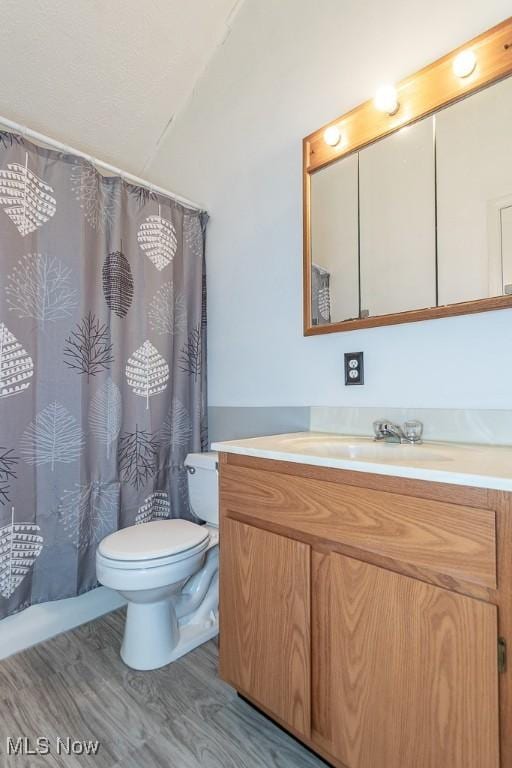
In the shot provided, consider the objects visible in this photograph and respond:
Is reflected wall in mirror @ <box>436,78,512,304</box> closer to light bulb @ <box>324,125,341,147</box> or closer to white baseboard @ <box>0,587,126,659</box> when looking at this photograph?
light bulb @ <box>324,125,341,147</box>

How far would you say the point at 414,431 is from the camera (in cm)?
122

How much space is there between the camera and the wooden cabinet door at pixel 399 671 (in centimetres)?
70

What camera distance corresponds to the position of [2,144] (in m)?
1.38

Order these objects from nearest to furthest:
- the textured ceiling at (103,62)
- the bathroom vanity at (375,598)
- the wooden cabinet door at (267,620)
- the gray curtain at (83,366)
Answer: the bathroom vanity at (375,598) < the wooden cabinet door at (267,620) < the gray curtain at (83,366) < the textured ceiling at (103,62)

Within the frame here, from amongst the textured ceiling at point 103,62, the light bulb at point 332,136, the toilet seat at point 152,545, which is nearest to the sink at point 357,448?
the toilet seat at point 152,545

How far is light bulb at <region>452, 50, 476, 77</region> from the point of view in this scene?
44.5 inches

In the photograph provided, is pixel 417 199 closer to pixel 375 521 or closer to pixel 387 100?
pixel 387 100

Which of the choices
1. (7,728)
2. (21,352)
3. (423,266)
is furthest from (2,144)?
(7,728)

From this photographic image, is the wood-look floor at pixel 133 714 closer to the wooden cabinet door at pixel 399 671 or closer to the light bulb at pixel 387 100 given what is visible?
the wooden cabinet door at pixel 399 671

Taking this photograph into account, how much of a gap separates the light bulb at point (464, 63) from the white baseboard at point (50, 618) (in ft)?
7.70

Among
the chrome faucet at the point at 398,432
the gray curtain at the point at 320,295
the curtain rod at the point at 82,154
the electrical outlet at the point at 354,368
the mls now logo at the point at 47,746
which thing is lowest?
the mls now logo at the point at 47,746

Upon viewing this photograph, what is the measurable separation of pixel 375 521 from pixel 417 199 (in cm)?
106

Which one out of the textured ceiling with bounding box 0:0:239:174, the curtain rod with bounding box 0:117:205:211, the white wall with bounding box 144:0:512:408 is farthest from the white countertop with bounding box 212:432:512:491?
the textured ceiling with bounding box 0:0:239:174

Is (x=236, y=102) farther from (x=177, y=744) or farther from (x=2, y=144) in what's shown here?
(x=177, y=744)
